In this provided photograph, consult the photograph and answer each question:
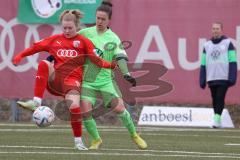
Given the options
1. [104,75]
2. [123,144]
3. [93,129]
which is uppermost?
[104,75]

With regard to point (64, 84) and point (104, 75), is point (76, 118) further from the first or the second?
point (104, 75)

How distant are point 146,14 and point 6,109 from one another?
4.93 m

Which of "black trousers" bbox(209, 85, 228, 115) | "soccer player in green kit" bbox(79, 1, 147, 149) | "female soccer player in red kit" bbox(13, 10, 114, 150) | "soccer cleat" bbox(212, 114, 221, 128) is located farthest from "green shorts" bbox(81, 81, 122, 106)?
Answer: "soccer cleat" bbox(212, 114, 221, 128)

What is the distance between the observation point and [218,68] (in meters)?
18.8

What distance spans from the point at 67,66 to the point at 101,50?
611mm

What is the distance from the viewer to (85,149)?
40.1ft

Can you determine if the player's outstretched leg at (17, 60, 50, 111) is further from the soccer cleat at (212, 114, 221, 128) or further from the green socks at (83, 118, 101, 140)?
the soccer cleat at (212, 114, 221, 128)

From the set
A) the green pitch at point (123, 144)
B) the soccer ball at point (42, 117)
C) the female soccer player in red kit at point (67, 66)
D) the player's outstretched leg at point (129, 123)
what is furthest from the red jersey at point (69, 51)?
the green pitch at point (123, 144)

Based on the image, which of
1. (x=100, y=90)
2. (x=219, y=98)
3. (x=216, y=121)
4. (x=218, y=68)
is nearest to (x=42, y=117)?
(x=100, y=90)

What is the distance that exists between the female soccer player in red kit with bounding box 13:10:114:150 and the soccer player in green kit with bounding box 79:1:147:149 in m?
0.26

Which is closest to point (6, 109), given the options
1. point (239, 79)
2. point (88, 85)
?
point (239, 79)

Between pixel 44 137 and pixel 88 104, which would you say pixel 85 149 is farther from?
pixel 44 137

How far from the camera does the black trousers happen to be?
60.4 ft

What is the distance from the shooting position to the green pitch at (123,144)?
444 inches
